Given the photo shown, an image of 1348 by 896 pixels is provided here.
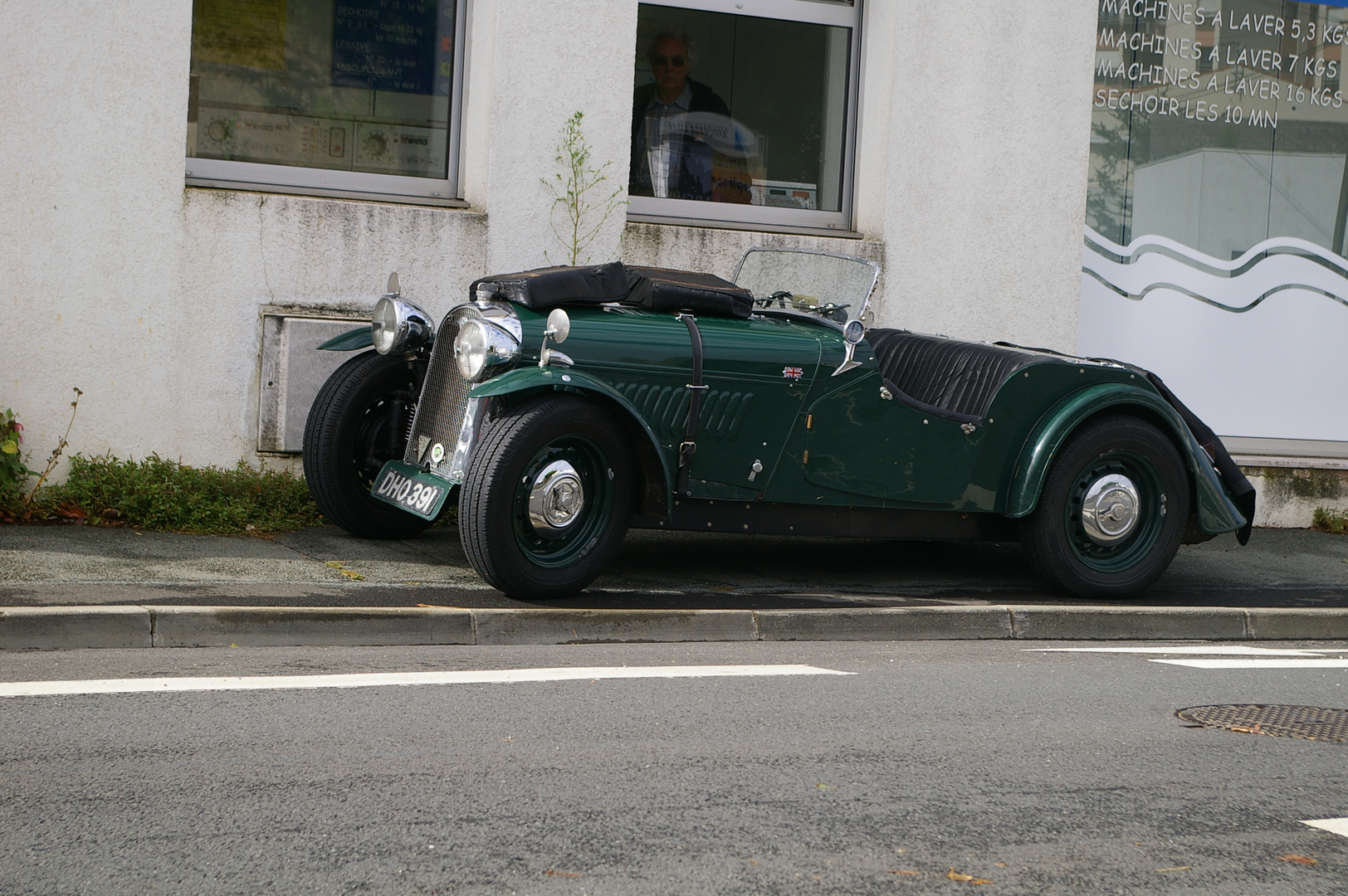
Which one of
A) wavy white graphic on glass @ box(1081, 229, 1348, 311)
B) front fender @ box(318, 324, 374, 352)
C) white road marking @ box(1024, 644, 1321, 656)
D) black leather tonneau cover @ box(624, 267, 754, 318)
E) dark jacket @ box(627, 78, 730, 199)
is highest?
dark jacket @ box(627, 78, 730, 199)

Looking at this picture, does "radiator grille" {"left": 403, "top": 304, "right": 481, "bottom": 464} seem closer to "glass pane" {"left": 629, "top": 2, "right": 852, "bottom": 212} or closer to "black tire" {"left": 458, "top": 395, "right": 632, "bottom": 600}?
"black tire" {"left": 458, "top": 395, "right": 632, "bottom": 600}

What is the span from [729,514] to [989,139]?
4.58 m

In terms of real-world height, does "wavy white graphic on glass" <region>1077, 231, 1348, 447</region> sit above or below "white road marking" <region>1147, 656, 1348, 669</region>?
above

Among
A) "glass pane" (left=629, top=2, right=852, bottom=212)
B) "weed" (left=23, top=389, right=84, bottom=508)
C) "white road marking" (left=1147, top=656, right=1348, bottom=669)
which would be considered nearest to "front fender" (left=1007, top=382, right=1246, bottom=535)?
"white road marking" (left=1147, top=656, right=1348, bottom=669)

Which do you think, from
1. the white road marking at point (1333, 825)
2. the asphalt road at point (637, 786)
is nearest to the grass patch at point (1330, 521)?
the asphalt road at point (637, 786)

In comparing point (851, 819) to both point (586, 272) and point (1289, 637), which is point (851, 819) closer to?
point (586, 272)

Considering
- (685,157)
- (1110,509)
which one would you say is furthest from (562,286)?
(685,157)

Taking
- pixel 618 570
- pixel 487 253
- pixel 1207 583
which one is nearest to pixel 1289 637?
pixel 1207 583

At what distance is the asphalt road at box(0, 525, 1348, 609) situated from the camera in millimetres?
5965

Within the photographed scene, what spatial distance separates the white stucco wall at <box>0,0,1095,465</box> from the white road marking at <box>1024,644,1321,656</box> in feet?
12.5

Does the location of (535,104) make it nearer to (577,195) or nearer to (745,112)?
(577,195)

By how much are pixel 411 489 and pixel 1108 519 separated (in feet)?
11.5

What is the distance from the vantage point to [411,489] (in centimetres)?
659

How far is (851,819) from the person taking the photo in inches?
139
